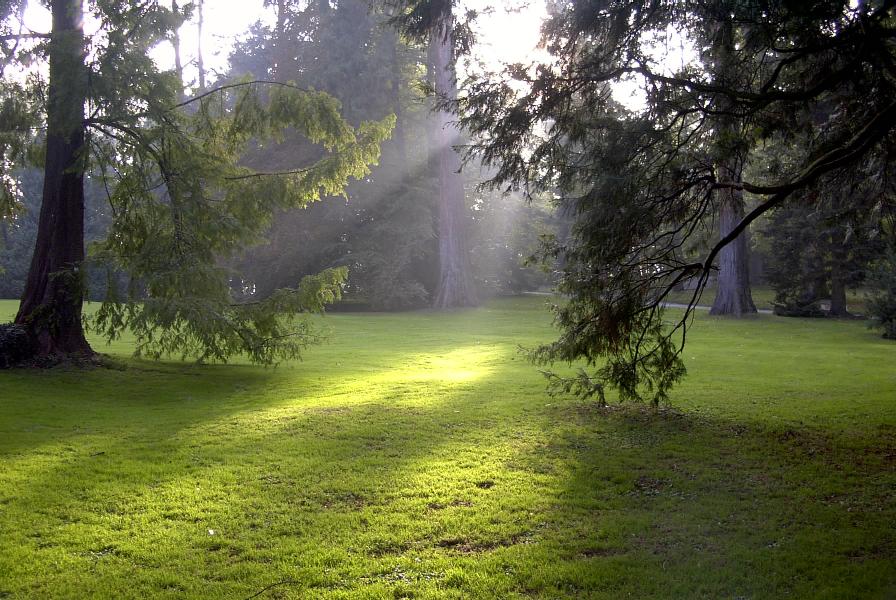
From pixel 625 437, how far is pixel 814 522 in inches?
121

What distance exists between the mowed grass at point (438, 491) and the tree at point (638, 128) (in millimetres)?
1563

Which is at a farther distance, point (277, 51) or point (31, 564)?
point (277, 51)

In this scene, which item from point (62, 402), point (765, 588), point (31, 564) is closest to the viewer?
point (765, 588)

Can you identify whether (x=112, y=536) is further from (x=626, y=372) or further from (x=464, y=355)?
(x=464, y=355)

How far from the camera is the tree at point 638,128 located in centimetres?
766

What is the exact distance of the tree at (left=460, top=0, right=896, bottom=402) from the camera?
766 cm

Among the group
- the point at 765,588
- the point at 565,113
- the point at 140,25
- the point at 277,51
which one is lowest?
the point at 765,588

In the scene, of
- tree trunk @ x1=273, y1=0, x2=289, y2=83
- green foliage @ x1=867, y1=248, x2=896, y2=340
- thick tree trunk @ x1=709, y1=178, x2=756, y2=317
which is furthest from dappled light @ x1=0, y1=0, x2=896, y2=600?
tree trunk @ x1=273, y1=0, x2=289, y2=83

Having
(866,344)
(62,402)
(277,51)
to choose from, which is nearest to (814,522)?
(62,402)

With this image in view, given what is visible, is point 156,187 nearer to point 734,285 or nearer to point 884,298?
point 884,298

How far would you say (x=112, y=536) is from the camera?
5254 millimetres

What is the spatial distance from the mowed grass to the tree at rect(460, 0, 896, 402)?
61.5 inches

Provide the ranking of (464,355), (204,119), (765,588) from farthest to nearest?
(464,355)
(204,119)
(765,588)

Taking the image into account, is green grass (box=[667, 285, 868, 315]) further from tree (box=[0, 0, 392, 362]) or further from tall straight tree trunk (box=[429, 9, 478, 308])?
tree (box=[0, 0, 392, 362])
